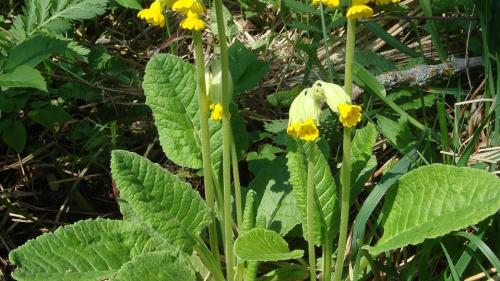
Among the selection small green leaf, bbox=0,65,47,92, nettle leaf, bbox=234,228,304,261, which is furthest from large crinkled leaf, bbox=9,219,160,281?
small green leaf, bbox=0,65,47,92

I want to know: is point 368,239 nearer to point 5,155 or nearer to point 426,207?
point 426,207

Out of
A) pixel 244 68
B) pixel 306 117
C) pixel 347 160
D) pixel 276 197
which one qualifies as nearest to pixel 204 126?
pixel 306 117

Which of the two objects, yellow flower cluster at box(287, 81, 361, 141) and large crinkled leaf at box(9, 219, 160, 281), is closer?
yellow flower cluster at box(287, 81, 361, 141)

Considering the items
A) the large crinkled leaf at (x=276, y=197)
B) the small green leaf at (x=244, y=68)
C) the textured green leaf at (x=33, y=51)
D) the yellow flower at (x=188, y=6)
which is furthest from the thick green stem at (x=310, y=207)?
the textured green leaf at (x=33, y=51)

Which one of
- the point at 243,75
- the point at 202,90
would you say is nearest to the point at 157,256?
the point at 202,90

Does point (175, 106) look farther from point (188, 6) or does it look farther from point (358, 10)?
point (358, 10)

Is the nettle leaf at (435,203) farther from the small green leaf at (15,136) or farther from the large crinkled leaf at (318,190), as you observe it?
the small green leaf at (15,136)

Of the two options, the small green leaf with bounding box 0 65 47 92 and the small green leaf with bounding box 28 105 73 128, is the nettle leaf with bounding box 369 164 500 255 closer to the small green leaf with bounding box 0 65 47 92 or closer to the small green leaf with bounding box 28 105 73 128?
the small green leaf with bounding box 0 65 47 92
